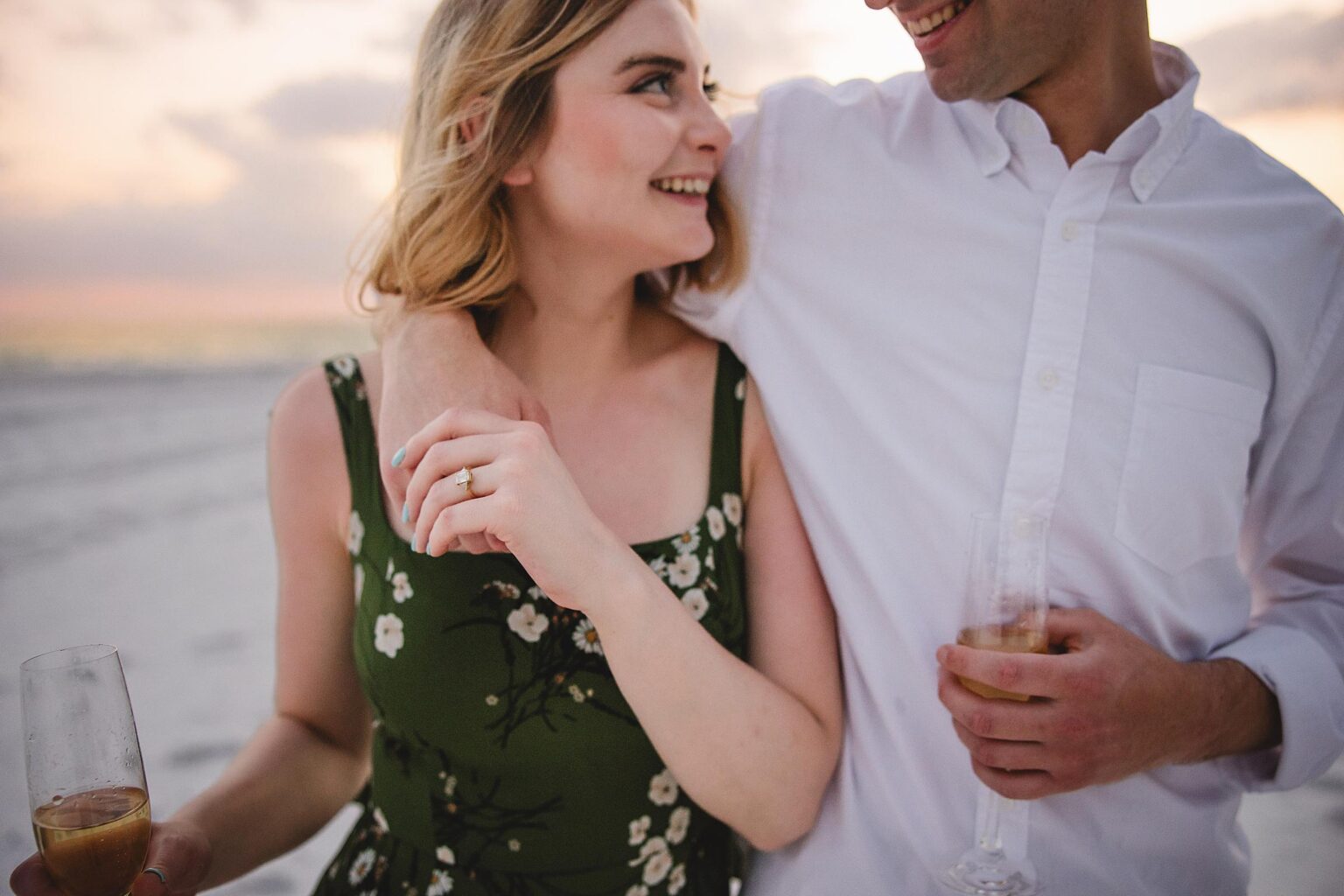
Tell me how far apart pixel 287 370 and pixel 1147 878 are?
1152 inches

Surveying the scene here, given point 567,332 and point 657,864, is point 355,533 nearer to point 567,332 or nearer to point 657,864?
point 567,332

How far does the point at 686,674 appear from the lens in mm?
1660

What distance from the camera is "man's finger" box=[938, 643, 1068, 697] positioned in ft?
5.22

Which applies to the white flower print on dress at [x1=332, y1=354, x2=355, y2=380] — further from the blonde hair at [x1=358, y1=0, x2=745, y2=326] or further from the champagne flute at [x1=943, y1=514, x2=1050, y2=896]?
the champagne flute at [x1=943, y1=514, x2=1050, y2=896]

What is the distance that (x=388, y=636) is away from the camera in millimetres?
1914

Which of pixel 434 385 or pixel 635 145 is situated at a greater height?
pixel 635 145

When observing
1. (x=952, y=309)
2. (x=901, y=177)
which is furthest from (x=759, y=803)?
(x=901, y=177)

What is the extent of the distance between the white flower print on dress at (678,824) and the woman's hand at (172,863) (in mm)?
905

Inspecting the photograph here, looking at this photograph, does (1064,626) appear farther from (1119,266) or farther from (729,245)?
(729,245)

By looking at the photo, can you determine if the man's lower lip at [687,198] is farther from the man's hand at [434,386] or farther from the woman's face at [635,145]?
the man's hand at [434,386]

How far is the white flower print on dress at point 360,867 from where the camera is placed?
209 centimetres

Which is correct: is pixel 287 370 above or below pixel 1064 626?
below

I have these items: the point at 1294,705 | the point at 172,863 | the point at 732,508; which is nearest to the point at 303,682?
the point at 172,863

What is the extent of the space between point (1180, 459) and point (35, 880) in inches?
83.6
